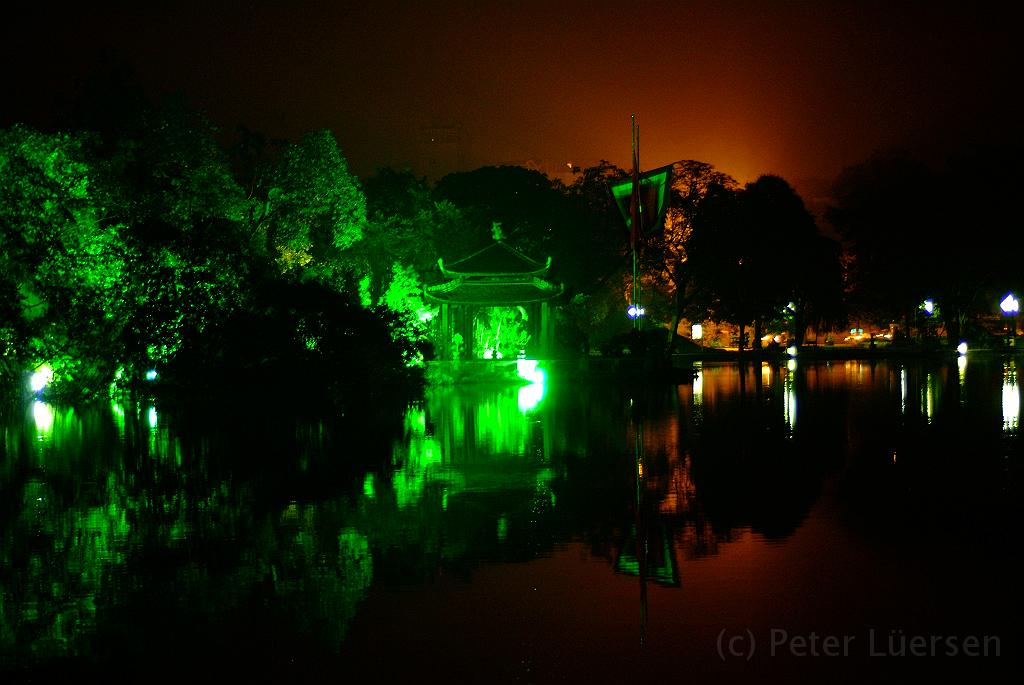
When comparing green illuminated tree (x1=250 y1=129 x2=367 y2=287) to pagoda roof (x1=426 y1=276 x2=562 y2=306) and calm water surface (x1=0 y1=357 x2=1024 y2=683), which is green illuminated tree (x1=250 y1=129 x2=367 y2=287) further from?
calm water surface (x1=0 y1=357 x2=1024 y2=683)

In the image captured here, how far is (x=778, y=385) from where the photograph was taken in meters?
32.6

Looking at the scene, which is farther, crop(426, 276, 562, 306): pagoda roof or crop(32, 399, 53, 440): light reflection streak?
crop(426, 276, 562, 306): pagoda roof

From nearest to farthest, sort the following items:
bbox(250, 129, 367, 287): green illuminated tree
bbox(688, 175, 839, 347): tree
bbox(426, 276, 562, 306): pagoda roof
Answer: bbox(250, 129, 367, 287): green illuminated tree, bbox(426, 276, 562, 306): pagoda roof, bbox(688, 175, 839, 347): tree

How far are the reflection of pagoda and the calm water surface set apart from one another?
974 inches

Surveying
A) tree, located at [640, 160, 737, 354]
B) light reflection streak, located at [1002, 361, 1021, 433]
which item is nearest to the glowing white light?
light reflection streak, located at [1002, 361, 1021, 433]

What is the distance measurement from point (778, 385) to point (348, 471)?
70.5ft

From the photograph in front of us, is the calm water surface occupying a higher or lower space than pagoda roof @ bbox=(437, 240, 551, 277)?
lower

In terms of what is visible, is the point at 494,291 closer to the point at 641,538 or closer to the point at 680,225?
the point at 680,225

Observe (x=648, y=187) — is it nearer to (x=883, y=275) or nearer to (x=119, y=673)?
(x=119, y=673)

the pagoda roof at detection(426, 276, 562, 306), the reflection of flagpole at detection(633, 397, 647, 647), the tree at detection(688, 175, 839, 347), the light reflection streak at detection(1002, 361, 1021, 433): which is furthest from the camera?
the tree at detection(688, 175, 839, 347)

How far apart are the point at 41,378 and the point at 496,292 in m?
18.3

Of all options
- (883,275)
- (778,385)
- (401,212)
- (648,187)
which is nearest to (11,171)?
(648,187)

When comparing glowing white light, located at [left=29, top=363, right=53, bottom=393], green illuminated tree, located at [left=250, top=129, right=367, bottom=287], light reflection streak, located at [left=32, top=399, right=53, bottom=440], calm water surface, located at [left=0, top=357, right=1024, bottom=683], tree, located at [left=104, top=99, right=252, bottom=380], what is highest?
green illuminated tree, located at [left=250, top=129, right=367, bottom=287]

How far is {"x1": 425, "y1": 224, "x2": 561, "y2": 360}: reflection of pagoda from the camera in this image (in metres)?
42.2
